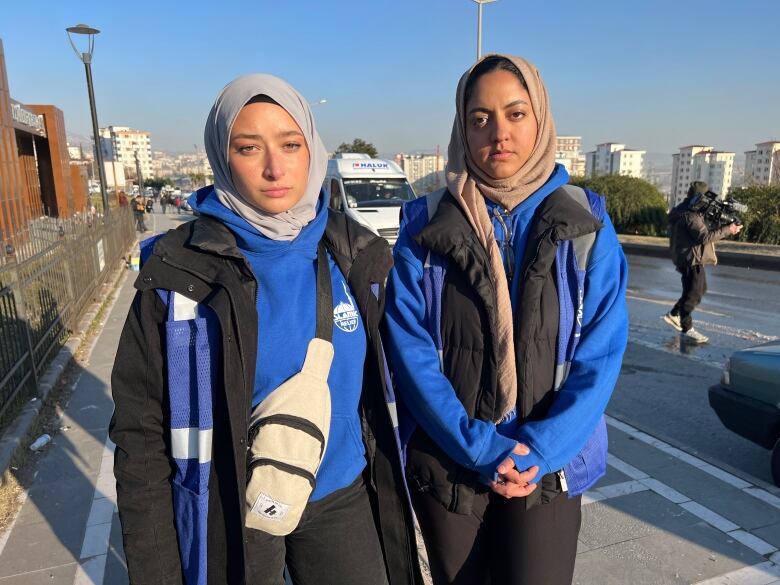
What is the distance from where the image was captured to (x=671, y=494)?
3.42m

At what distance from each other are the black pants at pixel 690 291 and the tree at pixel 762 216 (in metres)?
13.2

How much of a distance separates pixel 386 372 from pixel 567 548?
30.9 inches

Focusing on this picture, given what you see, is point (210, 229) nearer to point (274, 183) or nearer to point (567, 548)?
point (274, 183)

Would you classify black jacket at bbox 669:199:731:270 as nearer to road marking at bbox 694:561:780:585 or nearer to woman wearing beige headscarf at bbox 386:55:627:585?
road marking at bbox 694:561:780:585

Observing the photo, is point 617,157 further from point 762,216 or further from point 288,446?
point 288,446

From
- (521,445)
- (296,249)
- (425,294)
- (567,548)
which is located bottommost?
(567,548)

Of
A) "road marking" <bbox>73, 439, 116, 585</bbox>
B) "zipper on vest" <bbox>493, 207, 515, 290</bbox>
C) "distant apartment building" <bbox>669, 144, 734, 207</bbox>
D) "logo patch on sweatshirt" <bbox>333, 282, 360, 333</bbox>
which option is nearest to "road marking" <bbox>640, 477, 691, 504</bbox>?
"zipper on vest" <bbox>493, 207, 515, 290</bbox>

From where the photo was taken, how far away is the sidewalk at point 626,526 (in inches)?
109

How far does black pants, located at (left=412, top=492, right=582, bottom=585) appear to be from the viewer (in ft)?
5.65

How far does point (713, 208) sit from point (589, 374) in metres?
6.86

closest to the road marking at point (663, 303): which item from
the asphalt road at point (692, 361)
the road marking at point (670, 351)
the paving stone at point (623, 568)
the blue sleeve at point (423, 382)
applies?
the asphalt road at point (692, 361)

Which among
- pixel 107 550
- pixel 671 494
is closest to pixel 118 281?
pixel 107 550

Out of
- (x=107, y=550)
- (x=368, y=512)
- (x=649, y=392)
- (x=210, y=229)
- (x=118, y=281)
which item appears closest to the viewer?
(x=210, y=229)

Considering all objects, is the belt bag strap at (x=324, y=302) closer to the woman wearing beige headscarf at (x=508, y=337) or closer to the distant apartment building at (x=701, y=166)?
the woman wearing beige headscarf at (x=508, y=337)
